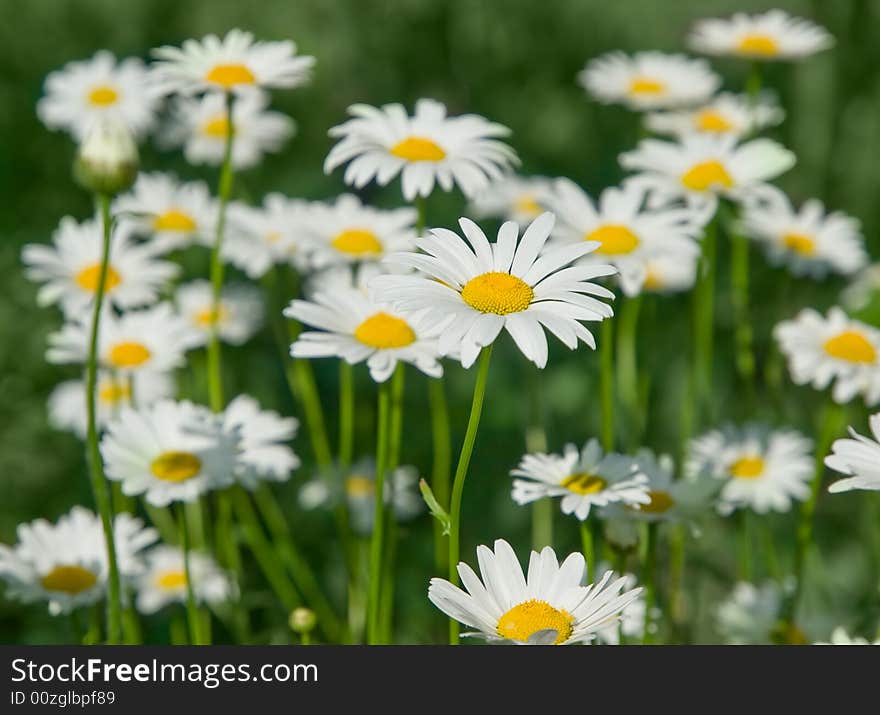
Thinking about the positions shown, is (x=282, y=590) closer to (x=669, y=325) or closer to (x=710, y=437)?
(x=710, y=437)

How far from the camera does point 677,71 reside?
2.07 m

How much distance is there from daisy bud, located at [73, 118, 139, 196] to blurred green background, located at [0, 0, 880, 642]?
40.1 inches

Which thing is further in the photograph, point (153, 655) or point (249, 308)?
point (249, 308)

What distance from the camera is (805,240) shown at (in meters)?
1.91

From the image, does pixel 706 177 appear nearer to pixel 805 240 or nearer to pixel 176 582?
pixel 805 240

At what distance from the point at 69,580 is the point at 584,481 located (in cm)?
63

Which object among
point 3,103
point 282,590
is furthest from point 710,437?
point 3,103

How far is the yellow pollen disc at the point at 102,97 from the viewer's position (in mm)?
2061

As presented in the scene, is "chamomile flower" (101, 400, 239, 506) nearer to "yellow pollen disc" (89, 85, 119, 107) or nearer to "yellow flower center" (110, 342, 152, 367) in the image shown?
"yellow flower center" (110, 342, 152, 367)

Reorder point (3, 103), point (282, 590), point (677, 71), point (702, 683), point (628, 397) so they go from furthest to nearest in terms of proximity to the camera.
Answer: point (3, 103)
point (677, 71)
point (628, 397)
point (282, 590)
point (702, 683)

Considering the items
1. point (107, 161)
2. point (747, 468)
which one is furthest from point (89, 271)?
point (747, 468)

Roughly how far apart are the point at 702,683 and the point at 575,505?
211 mm

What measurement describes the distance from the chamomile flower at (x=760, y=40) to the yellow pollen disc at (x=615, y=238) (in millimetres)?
601

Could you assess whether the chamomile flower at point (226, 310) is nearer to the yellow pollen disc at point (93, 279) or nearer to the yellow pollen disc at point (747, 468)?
the yellow pollen disc at point (93, 279)
